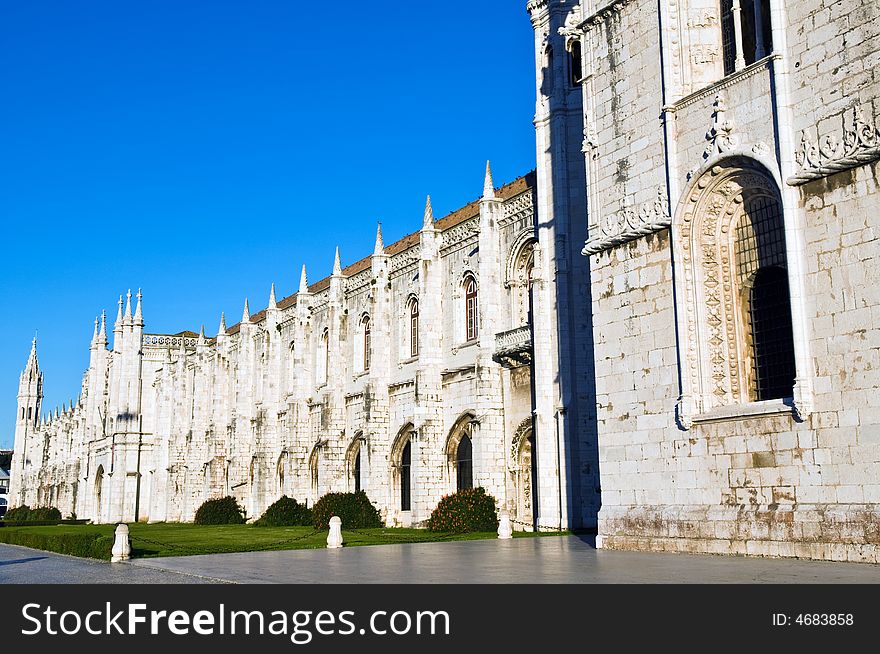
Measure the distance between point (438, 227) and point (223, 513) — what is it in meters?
22.1

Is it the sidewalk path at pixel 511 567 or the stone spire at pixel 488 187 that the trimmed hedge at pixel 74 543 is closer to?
the sidewalk path at pixel 511 567

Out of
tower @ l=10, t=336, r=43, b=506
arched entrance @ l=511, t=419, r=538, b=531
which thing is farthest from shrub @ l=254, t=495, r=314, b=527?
Answer: tower @ l=10, t=336, r=43, b=506

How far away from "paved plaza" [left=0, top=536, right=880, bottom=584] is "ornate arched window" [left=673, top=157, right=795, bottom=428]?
337 cm

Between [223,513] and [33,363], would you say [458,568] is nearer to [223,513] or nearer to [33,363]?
[223,513]

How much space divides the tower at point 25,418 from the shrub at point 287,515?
80.9 metres

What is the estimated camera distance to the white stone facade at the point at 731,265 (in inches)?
582

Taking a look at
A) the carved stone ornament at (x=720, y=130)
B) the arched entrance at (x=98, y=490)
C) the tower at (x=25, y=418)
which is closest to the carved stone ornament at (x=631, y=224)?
the carved stone ornament at (x=720, y=130)

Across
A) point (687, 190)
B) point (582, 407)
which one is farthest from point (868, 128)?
point (582, 407)

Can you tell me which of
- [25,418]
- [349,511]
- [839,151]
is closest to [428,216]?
[349,511]

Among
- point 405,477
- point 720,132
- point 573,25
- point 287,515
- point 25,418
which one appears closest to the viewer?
point 720,132

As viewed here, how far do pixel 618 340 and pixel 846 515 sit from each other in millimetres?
6166

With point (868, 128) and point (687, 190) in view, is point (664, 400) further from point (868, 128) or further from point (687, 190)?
point (868, 128)

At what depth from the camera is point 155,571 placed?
17.5 m

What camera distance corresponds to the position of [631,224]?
1911cm
